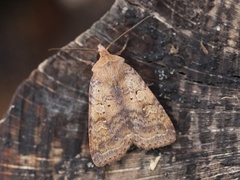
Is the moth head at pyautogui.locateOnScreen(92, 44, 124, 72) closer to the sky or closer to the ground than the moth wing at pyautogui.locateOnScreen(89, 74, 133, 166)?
closer to the sky

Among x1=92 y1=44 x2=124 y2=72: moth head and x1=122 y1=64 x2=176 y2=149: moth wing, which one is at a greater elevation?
x1=92 y1=44 x2=124 y2=72: moth head

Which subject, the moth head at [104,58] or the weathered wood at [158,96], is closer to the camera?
the weathered wood at [158,96]

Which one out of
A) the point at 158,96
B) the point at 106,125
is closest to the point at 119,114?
the point at 106,125

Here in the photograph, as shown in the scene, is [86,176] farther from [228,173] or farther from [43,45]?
[43,45]

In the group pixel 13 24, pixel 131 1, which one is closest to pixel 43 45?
pixel 13 24

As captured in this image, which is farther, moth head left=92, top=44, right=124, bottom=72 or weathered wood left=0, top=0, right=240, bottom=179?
moth head left=92, top=44, right=124, bottom=72

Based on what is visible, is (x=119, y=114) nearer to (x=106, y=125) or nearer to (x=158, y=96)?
(x=106, y=125)
